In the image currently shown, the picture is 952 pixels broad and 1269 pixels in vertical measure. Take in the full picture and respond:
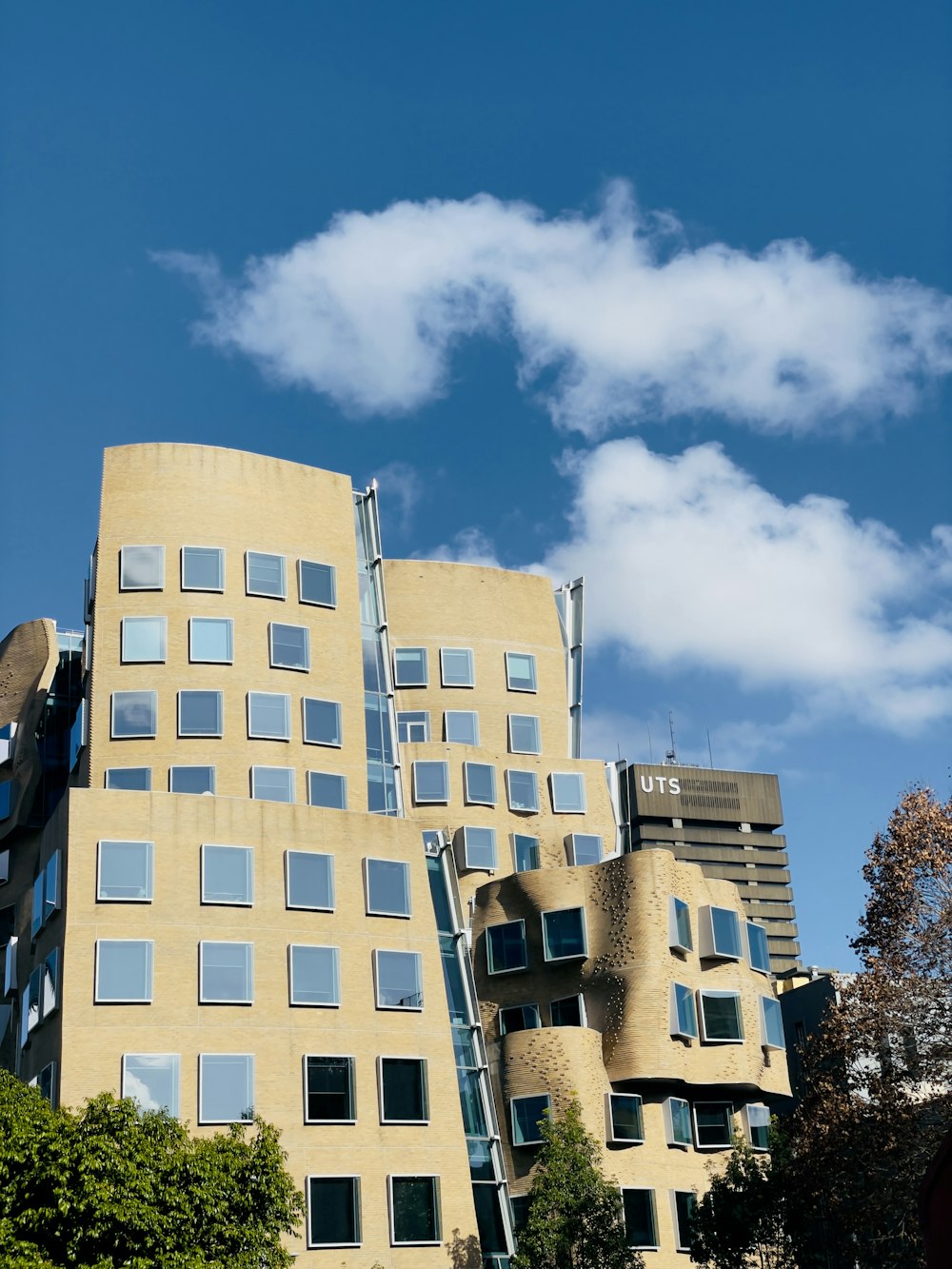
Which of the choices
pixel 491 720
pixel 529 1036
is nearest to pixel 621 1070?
pixel 529 1036

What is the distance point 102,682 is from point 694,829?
318 ft

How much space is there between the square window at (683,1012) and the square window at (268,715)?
15.8 m

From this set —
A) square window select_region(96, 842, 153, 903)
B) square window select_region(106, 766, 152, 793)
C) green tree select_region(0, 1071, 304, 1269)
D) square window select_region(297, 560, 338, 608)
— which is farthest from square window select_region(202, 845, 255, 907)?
square window select_region(297, 560, 338, 608)

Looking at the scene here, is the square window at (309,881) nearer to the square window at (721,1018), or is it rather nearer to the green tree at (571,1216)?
the green tree at (571,1216)

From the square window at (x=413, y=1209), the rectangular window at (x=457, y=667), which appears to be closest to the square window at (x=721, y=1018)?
the square window at (x=413, y=1209)

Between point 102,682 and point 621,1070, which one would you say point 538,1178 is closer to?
point 621,1070

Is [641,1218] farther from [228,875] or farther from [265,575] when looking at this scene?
[265,575]

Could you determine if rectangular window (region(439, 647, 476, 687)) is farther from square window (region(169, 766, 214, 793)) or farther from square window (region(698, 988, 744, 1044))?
square window (region(698, 988, 744, 1044))

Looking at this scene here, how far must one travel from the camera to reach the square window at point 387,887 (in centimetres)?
4975

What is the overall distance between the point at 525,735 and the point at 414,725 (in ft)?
15.0

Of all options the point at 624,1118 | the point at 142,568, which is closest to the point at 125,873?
the point at 142,568

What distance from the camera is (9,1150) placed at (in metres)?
36.0

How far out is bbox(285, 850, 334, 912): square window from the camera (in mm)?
48625

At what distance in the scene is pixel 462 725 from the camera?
66188 millimetres
